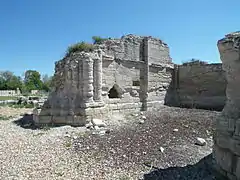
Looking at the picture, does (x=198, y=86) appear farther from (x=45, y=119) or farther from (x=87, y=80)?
(x=45, y=119)

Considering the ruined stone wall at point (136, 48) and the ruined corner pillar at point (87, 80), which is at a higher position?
the ruined stone wall at point (136, 48)

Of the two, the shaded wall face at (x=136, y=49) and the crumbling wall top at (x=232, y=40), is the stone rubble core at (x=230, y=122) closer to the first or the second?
the crumbling wall top at (x=232, y=40)

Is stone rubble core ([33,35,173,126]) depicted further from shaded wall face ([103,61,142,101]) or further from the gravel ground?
the gravel ground

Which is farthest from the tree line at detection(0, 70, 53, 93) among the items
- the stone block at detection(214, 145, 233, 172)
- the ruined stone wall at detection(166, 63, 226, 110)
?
the stone block at detection(214, 145, 233, 172)

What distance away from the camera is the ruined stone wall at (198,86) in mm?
14547

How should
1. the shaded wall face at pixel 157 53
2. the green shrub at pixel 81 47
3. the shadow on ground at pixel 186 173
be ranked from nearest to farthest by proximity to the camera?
the shadow on ground at pixel 186 173
the green shrub at pixel 81 47
the shaded wall face at pixel 157 53

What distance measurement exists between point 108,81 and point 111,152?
5485 mm

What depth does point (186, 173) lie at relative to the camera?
207 inches

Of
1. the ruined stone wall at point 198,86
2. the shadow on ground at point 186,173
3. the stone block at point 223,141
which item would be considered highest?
the ruined stone wall at point 198,86

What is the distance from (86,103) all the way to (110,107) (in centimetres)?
176

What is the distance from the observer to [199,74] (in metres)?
15.4

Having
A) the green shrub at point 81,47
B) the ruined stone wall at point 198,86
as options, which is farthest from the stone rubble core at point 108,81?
the ruined stone wall at point 198,86

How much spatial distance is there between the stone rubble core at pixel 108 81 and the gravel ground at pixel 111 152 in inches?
36.4

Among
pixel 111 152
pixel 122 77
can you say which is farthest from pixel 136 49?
pixel 111 152
